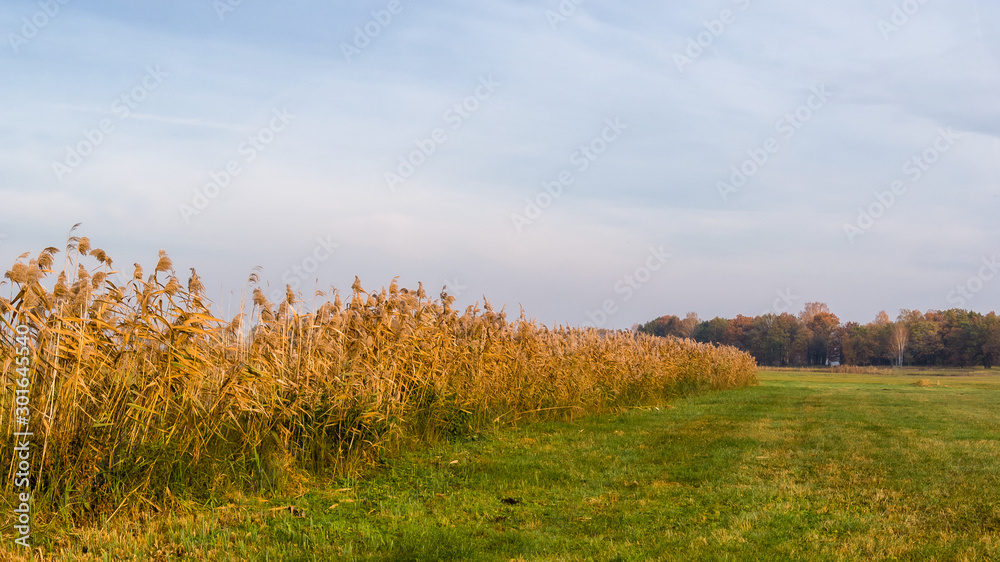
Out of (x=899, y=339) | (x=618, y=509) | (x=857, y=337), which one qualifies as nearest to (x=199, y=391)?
(x=618, y=509)

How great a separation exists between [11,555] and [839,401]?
19.3 metres

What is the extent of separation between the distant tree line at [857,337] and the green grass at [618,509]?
251 feet

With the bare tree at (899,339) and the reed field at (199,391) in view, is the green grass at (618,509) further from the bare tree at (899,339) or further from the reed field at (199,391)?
the bare tree at (899,339)

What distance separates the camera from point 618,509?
17.6 feet

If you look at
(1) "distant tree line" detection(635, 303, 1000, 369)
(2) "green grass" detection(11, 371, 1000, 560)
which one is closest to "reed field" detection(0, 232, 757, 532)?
(2) "green grass" detection(11, 371, 1000, 560)

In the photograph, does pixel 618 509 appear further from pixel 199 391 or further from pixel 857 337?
pixel 857 337

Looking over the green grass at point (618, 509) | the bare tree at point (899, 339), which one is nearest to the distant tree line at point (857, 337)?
the bare tree at point (899, 339)

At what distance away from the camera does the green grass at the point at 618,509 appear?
421 centimetres

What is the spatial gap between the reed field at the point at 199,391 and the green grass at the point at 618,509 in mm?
301

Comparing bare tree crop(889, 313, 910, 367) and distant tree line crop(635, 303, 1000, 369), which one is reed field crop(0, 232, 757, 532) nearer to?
distant tree line crop(635, 303, 1000, 369)

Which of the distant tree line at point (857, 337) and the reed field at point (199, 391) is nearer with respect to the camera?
the reed field at point (199, 391)

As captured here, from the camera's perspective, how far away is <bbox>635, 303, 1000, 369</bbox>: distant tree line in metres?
81.6

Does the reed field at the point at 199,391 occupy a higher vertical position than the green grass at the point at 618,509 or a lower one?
higher

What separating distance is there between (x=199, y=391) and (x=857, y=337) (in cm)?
10160
